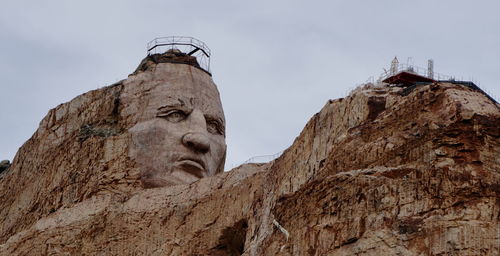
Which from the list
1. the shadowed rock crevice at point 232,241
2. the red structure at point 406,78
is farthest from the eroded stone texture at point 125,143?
the red structure at point 406,78

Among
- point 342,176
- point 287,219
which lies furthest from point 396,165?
point 287,219

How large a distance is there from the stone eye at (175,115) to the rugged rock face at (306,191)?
2.86ft

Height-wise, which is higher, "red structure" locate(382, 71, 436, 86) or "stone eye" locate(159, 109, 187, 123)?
"stone eye" locate(159, 109, 187, 123)

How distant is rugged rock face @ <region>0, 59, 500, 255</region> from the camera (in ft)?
74.3

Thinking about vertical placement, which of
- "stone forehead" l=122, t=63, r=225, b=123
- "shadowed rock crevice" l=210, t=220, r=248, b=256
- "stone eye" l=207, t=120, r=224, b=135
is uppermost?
"stone forehead" l=122, t=63, r=225, b=123

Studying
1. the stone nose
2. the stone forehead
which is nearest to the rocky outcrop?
the stone forehead

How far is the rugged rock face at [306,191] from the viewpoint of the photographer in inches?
891

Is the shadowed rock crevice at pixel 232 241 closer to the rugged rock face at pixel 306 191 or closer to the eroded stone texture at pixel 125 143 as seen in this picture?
the rugged rock face at pixel 306 191

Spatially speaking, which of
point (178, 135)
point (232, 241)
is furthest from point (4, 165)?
point (232, 241)

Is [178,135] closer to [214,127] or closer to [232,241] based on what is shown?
[214,127]

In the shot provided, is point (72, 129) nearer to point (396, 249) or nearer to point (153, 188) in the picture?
point (153, 188)

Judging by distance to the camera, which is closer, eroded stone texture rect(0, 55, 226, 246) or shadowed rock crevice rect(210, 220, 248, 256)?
shadowed rock crevice rect(210, 220, 248, 256)

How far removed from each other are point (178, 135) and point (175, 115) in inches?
27.0

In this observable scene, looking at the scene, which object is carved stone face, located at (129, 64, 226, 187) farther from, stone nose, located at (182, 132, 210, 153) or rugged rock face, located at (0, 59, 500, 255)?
rugged rock face, located at (0, 59, 500, 255)
